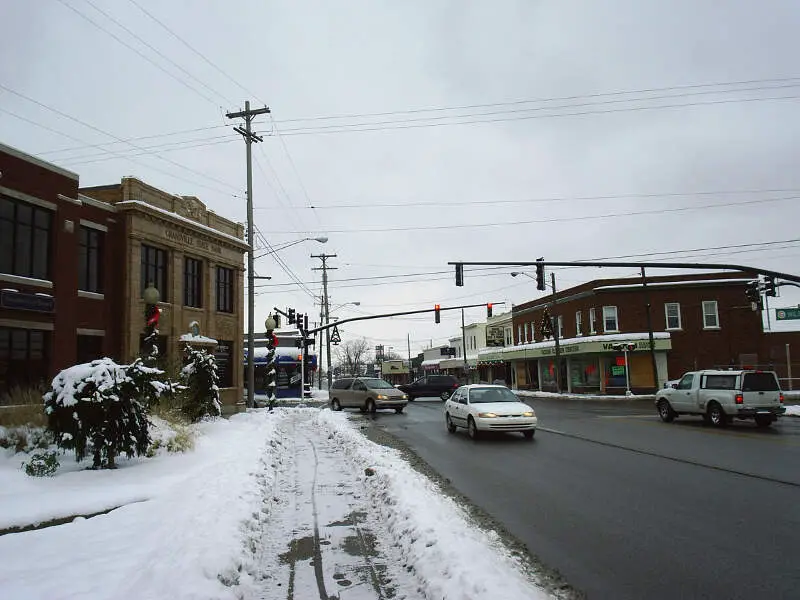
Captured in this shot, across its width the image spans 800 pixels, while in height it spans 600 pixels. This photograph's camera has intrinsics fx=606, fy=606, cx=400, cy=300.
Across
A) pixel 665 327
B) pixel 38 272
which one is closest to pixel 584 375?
pixel 665 327

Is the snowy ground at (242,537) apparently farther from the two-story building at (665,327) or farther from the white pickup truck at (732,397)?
the two-story building at (665,327)

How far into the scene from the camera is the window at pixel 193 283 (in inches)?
1093

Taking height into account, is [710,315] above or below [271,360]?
above

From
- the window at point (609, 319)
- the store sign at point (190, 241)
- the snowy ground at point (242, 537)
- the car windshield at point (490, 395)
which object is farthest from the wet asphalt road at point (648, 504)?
the window at point (609, 319)

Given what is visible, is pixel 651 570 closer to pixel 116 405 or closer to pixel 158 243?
pixel 116 405

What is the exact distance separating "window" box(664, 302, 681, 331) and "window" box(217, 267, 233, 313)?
30186 mm

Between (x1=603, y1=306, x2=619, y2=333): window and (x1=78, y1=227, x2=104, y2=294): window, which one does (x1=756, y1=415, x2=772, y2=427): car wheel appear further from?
(x1=603, y1=306, x2=619, y2=333): window

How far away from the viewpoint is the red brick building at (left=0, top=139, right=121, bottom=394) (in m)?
17.7

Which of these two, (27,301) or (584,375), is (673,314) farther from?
(27,301)

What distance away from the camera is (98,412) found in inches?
411

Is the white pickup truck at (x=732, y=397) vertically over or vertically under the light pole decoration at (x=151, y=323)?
under

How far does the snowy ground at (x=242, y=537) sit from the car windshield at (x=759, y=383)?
530 inches

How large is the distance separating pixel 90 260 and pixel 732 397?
22713 mm

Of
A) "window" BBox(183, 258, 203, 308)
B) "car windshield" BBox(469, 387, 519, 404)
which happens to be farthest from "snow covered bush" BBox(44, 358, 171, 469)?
"window" BBox(183, 258, 203, 308)
